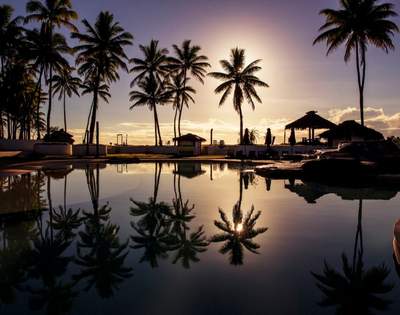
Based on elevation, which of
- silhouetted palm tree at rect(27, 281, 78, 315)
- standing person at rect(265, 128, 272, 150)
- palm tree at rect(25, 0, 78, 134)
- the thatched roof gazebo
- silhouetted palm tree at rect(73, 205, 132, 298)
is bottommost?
silhouetted palm tree at rect(27, 281, 78, 315)

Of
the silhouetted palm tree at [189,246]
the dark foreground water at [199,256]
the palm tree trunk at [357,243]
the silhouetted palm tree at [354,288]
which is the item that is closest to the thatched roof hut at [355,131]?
the dark foreground water at [199,256]

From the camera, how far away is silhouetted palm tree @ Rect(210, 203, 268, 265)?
5469 millimetres

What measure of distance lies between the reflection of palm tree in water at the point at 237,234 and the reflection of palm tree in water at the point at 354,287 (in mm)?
1298

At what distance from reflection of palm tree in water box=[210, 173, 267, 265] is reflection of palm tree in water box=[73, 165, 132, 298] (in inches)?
68.0

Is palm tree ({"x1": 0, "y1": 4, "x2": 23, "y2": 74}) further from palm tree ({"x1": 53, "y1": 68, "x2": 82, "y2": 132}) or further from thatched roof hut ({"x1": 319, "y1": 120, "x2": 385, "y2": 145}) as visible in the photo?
thatched roof hut ({"x1": 319, "y1": 120, "x2": 385, "y2": 145})

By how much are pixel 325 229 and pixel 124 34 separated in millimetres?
33416

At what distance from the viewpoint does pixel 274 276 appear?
446 cm

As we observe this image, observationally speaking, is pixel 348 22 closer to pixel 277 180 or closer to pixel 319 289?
pixel 277 180

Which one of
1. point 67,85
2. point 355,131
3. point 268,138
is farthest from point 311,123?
point 67,85

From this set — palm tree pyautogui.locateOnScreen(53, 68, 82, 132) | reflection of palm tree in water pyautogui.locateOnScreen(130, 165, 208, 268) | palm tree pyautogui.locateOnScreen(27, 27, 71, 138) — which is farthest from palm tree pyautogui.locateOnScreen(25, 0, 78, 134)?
reflection of palm tree in water pyautogui.locateOnScreen(130, 165, 208, 268)

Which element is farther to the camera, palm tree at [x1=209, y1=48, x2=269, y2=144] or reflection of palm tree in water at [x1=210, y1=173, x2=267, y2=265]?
palm tree at [x1=209, y1=48, x2=269, y2=144]

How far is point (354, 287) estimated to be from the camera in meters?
→ 4.16

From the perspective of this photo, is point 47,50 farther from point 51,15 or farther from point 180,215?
point 180,215

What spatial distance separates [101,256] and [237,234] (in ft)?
8.89
